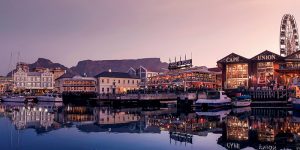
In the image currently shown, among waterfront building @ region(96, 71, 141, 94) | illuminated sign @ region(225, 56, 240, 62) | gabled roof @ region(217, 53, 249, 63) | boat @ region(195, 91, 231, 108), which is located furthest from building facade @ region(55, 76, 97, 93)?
boat @ region(195, 91, 231, 108)

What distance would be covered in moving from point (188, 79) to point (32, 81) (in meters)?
84.3

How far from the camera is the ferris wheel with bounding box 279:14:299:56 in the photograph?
357 ft

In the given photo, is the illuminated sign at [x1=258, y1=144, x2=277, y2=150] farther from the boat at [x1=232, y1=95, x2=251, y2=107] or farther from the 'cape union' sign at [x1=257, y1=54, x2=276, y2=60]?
the 'cape union' sign at [x1=257, y1=54, x2=276, y2=60]

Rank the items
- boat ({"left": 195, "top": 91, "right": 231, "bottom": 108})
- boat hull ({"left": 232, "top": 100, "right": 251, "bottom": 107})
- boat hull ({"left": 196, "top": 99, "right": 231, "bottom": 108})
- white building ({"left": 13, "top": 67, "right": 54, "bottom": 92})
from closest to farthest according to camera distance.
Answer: boat hull ({"left": 196, "top": 99, "right": 231, "bottom": 108}) → boat ({"left": 195, "top": 91, "right": 231, "bottom": 108}) → boat hull ({"left": 232, "top": 100, "right": 251, "bottom": 107}) → white building ({"left": 13, "top": 67, "right": 54, "bottom": 92})

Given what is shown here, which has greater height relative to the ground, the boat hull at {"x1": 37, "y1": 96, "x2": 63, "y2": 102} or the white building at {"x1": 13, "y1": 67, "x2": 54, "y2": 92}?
the white building at {"x1": 13, "y1": 67, "x2": 54, "y2": 92}

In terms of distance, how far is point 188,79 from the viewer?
112 meters

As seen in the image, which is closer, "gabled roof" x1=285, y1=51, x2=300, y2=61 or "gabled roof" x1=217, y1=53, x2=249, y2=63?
"gabled roof" x1=285, y1=51, x2=300, y2=61

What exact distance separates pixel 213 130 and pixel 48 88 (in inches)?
5600

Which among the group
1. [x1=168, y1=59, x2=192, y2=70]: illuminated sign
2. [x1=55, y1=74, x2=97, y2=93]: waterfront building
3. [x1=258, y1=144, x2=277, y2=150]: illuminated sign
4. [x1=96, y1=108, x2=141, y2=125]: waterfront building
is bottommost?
[x1=96, y1=108, x2=141, y2=125]: waterfront building

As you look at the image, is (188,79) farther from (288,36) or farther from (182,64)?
(288,36)

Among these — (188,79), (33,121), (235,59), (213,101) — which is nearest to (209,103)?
(213,101)

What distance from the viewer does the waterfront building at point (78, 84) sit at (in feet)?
440

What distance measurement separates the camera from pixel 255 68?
362ft

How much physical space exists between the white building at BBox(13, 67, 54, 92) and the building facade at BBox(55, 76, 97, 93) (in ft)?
84.5
